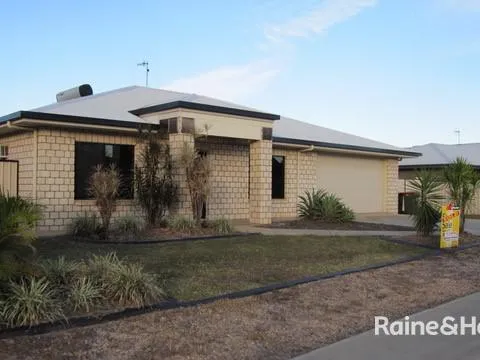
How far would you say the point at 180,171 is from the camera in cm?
1688

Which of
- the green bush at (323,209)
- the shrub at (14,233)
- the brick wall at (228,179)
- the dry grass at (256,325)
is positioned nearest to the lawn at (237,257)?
the dry grass at (256,325)

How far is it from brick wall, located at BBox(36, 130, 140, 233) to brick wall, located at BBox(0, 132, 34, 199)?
1.37 feet

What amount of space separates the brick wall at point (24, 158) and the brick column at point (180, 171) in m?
3.91

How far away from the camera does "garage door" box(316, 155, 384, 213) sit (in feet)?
80.6

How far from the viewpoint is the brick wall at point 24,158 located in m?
15.8

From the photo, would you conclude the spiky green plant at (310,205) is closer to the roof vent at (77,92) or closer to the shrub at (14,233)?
the roof vent at (77,92)

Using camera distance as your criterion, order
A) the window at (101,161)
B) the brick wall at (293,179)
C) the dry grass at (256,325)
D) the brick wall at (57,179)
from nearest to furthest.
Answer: the dry grass at (256,325), the brick wall at (57,179), the window at (101,161), the brick wall at (293,179)

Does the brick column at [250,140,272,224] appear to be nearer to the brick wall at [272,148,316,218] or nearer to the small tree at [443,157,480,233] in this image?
the brick wall at [272,148,316,218]

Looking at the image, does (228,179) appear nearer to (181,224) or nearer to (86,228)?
(181,224)

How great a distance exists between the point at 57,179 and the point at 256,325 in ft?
34.4

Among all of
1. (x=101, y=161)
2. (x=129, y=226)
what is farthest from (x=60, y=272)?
(x=101, y=161)

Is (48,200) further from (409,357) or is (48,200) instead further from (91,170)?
(409,357)

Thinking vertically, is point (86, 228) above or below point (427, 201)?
below

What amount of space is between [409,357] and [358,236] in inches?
413
